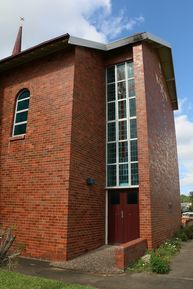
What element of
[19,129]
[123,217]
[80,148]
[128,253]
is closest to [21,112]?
[19,129]

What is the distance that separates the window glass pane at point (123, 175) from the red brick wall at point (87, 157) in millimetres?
699

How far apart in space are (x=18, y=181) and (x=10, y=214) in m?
1.19

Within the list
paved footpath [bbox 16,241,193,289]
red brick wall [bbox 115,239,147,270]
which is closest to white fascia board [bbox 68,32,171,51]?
red brick wall [bbox 115,239,147,270]

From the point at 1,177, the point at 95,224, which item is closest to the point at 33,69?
the point at 1,177

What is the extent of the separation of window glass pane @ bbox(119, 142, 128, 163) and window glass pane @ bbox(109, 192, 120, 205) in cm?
133

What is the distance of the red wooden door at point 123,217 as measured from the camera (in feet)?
36.1

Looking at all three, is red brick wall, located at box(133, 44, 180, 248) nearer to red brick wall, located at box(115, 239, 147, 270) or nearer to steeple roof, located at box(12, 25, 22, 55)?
red brick wall, located at box(115, 239, 147, 270)

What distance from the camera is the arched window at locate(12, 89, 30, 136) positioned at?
37.4 ft

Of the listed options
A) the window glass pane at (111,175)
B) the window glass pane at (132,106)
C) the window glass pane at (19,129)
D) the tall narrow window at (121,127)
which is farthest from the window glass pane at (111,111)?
the window glass pane at (19,129)

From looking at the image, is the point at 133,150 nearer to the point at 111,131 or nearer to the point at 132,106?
the point at 111,131

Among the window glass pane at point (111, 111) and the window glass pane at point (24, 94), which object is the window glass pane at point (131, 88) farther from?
the window glass pane at point (24, 94)

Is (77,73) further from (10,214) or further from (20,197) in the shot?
(10,214)

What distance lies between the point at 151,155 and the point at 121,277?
17.2 feet

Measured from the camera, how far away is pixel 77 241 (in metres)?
9.45
